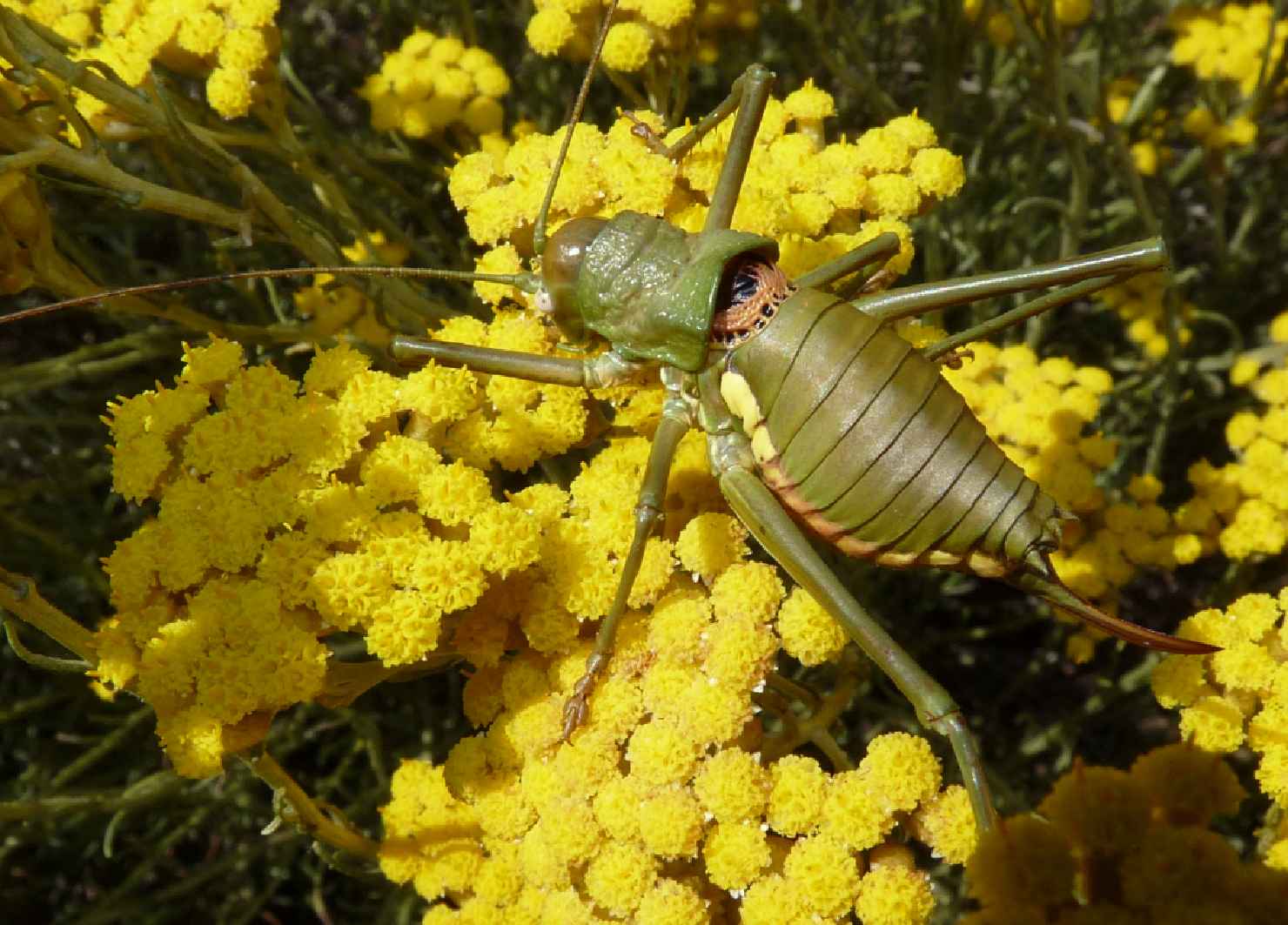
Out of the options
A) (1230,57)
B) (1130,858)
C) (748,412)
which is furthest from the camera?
(1230,57)

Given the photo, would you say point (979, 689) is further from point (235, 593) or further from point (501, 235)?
point (235, 593)

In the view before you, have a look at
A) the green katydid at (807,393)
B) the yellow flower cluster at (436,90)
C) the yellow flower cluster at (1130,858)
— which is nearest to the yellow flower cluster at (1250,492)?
the green katydid at (807,393)

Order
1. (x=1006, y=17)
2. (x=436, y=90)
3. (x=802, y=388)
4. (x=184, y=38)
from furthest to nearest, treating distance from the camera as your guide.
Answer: (x=1006, y=17)
(x=436, y=90)
(x=184, y=38)
(x=802, y=388)

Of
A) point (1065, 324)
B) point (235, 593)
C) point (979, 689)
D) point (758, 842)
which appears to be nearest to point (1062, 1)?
point (1065, 324)

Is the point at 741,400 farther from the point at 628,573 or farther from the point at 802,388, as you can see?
the point at 628,573

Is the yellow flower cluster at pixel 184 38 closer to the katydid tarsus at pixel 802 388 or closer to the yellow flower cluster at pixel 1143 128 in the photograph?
the katydid tarsus at pixel 802 388

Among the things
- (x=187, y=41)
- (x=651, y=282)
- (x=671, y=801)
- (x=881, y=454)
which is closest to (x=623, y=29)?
(x=651, y=282)
